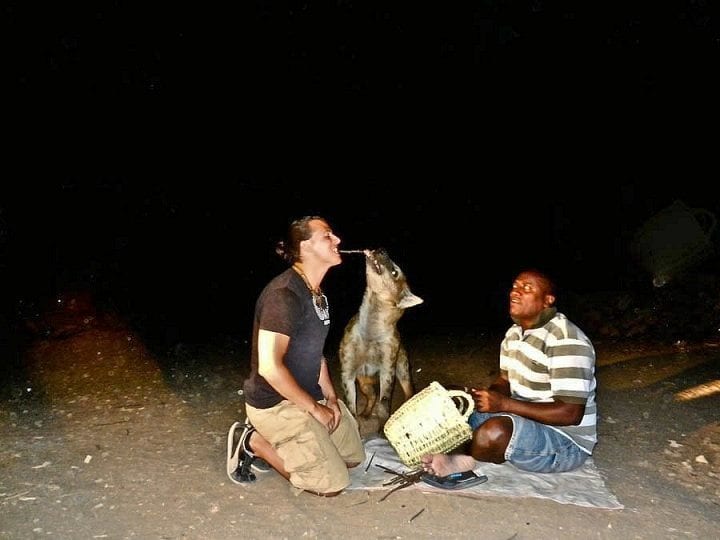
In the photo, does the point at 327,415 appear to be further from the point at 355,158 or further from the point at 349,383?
the point at 355,158

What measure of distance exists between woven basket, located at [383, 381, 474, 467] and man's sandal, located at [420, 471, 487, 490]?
0.13 meters

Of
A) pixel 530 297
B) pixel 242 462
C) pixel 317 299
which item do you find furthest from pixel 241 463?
pixel 530 297

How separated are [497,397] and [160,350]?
420 centimetres

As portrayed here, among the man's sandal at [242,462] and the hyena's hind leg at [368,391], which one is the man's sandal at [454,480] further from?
the hyena's hind leg at [368,391]

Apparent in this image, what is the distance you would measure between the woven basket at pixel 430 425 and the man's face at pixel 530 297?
0.55 m

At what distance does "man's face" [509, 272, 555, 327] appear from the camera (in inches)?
134

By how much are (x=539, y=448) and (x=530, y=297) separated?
2.74ft

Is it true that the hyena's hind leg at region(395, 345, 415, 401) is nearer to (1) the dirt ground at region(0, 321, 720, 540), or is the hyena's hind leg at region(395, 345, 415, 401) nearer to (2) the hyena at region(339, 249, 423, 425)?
(2) the hyena at region(339, 249, 423, 425)

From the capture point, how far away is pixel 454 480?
341 centimetres

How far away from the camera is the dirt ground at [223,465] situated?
3.10 m

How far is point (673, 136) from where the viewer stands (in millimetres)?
10750

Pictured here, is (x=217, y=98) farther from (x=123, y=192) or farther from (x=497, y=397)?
(x=497, y=397)

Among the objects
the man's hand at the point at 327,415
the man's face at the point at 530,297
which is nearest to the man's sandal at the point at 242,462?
the man's hand at the point at 327,415

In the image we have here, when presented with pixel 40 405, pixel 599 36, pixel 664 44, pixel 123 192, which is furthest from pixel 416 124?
pixel 40 405
